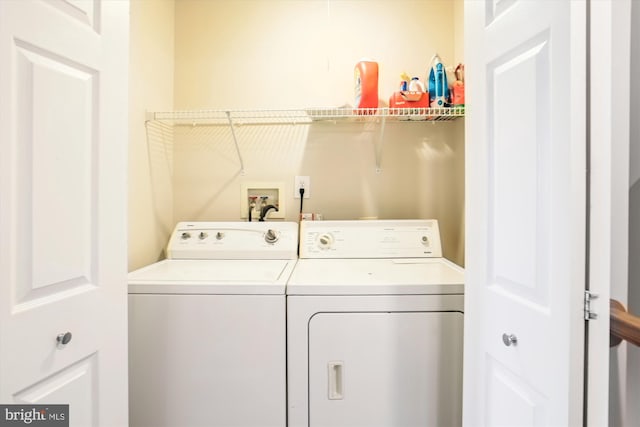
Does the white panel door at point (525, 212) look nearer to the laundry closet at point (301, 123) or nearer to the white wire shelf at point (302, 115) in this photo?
the white wire shelf at point (302, 115)

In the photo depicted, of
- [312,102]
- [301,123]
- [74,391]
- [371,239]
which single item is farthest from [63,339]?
[312,102]

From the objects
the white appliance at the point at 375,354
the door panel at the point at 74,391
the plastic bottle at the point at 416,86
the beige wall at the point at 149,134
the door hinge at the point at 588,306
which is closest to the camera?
the door hinge at the point at 588,306

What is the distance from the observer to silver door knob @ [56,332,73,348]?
0.82 m

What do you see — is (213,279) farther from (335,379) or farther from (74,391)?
(335,379)

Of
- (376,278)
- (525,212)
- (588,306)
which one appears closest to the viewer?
(588,306)

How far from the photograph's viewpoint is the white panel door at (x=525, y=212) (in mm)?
660

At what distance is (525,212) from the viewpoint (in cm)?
79

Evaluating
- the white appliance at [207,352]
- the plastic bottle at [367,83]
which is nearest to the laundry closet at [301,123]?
the plastic bottle at [367,83]

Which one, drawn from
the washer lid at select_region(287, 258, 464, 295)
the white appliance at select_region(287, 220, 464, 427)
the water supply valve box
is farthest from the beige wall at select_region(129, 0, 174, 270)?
the white appliance at select_region(287, 220, 464, 427)

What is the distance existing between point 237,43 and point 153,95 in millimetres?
662

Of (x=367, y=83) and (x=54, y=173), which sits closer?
(x=54, y=173)

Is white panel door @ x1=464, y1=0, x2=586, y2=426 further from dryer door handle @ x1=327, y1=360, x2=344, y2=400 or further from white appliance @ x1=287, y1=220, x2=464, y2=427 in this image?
dryer door handle @ x1=327, y1=360, x2=344, y2=400

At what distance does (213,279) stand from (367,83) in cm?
136

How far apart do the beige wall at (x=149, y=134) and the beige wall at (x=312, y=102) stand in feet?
0.28
